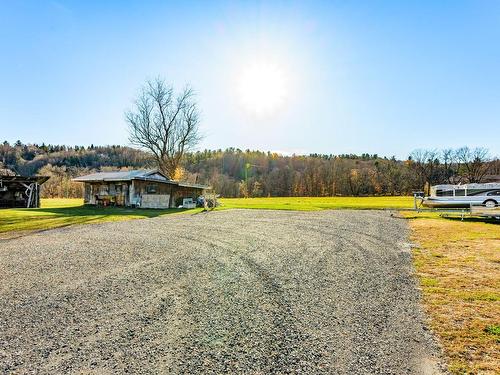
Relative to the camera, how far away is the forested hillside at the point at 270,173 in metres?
78.4

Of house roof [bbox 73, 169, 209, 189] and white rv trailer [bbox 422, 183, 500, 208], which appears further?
house roof [bbox 73, 169, 209, 189]

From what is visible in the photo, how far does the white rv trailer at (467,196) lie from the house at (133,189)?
21.4m

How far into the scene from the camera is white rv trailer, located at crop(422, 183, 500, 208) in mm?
23344

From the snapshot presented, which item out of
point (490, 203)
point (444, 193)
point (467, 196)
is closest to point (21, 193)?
point (444, 193)

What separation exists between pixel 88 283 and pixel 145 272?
1.25 metres

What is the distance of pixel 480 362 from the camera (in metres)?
3.77

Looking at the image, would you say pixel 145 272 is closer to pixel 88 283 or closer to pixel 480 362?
pixel 88 283

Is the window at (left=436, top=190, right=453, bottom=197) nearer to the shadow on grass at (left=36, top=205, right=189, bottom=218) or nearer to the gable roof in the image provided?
the shadow on grass at (left=36, top=205, right=189, bottom=218)

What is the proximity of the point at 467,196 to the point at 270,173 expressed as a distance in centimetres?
7897

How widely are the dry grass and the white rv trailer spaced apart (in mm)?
13641

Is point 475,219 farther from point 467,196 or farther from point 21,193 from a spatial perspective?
point 21,193

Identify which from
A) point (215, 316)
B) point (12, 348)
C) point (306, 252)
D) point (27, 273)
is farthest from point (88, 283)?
point (306, 252)

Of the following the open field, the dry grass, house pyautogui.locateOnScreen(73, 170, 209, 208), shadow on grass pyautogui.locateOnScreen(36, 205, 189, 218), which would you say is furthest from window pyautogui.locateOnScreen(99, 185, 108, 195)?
the dry grass

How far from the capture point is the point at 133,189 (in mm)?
27406
